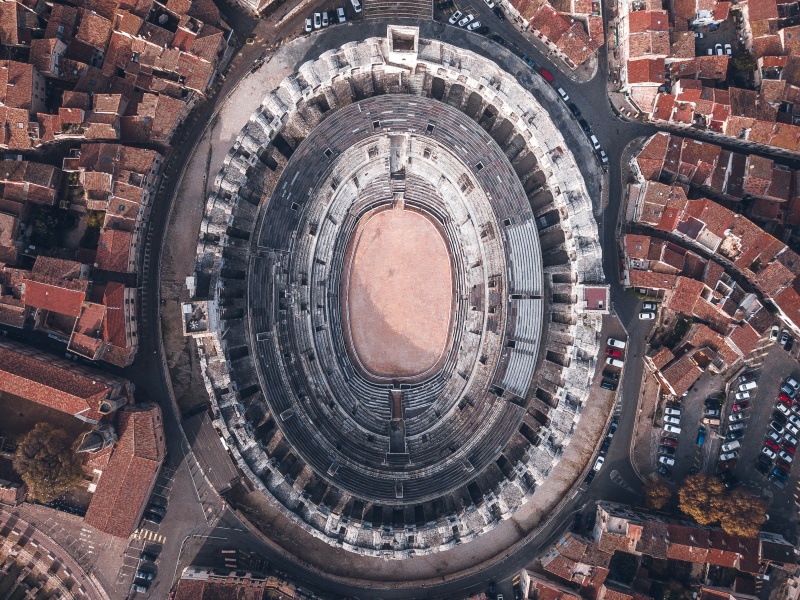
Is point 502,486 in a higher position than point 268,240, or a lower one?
lower

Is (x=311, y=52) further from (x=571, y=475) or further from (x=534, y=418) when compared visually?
(x=571, y=475)

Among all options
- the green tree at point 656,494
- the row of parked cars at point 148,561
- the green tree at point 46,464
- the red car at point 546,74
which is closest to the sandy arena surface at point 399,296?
the red car at point 546,74

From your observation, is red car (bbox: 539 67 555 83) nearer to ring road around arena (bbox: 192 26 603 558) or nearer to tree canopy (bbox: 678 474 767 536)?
ring road around arena (bbox: 192 26 603 558)

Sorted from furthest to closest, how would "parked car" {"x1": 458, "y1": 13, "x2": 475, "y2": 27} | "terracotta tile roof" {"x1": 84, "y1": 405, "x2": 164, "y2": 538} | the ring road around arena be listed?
"parked car" {"x1": 458, "y1": 13, "x2": 475, "y2": 27}, "terracotta tile roof" {"x1": 84, "y1": 405, "x2": 164, "y2": 538}, the ring road around arena

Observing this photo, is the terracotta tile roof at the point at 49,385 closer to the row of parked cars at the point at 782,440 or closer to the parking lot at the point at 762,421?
the parking lot at the point at 762,421

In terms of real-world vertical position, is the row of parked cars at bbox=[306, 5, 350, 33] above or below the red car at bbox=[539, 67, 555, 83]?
above

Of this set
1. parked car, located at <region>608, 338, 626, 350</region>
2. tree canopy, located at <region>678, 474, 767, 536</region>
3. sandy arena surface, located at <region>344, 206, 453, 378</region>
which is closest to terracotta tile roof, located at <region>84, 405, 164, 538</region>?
sandy arena surface, located at <region>344, 206, 453, 378</region>

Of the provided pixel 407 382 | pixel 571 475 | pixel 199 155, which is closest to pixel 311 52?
pixel 199 155
